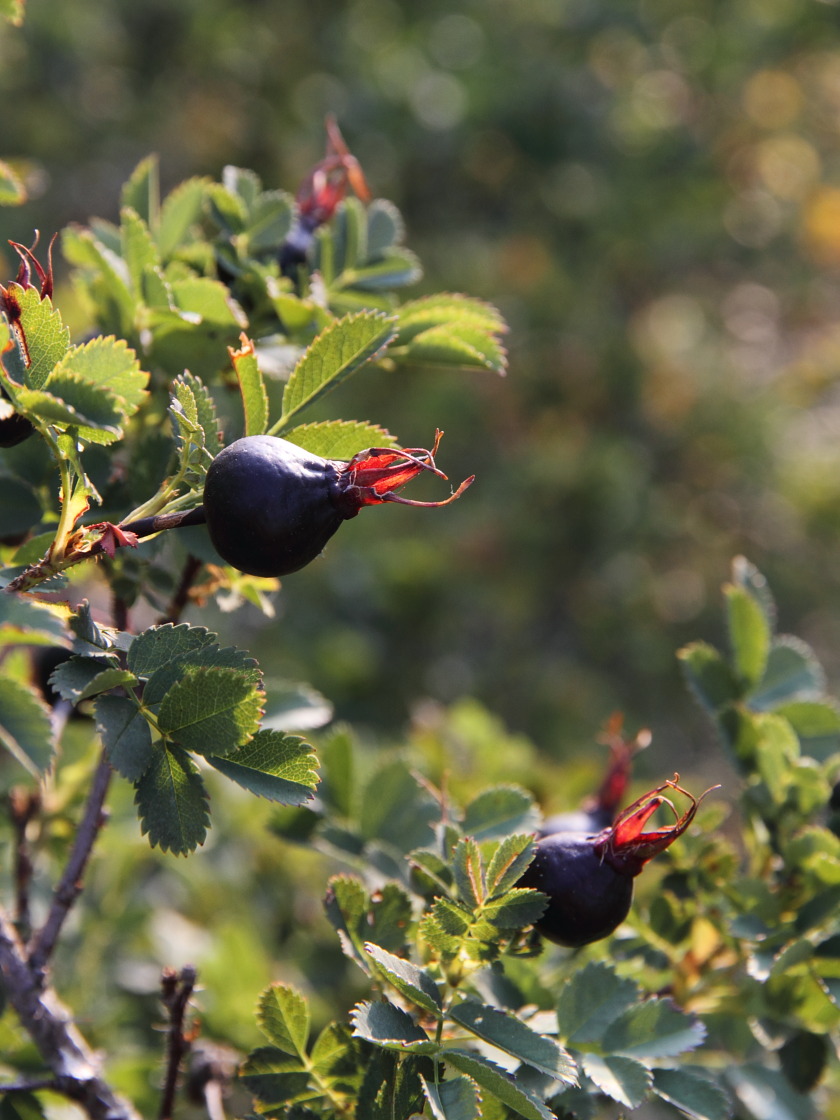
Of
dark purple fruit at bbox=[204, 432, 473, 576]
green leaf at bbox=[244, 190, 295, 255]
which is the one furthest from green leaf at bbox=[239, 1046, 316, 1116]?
green leaf at bbox=[244, 190, 295, 255]

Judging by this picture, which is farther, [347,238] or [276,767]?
[347,238]

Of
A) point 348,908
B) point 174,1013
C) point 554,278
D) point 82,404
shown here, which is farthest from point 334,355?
point 554,278

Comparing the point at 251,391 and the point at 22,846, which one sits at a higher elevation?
the point at 251,391

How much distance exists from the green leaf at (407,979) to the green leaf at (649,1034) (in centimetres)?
14

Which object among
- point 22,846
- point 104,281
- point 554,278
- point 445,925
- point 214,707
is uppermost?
point 104,281

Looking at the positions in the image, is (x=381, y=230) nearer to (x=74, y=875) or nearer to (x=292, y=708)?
(x=292, y=708)

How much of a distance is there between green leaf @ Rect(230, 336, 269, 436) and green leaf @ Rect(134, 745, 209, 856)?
20 cm

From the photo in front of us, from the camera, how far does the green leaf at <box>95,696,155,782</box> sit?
62 centimetres

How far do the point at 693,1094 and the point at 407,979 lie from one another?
0.80ft

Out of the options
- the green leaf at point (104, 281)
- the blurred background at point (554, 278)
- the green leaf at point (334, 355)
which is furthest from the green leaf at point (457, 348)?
the blurred background at point (554, 278)

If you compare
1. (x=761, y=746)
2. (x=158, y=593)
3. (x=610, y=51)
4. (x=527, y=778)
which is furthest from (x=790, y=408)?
(x=158, y=593)

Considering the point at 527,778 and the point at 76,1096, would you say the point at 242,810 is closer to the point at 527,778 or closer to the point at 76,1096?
the point at 527,778

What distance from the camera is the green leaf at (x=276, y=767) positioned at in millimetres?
637

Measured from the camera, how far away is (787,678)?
989 mm
